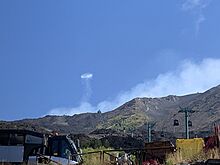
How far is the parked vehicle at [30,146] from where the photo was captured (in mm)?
30391

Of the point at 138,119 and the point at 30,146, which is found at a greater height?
the point at 138,119

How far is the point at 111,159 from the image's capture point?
24688 mm

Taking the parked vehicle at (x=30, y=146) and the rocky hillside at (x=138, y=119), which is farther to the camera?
the rocky hillside at (x=138, y=119)

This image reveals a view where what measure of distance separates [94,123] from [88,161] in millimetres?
160775

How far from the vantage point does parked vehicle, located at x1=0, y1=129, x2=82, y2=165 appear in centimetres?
3039

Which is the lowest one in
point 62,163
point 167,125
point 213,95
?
point 62,163

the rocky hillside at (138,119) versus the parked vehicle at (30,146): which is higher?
the rocky hillside at (138,119)

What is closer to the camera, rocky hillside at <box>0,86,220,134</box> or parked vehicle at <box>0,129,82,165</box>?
parked vehicle at <box>0,129,82,165</box>

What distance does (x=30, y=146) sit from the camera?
31016 millimetres

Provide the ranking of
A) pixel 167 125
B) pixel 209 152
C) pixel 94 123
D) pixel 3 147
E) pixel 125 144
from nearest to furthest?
pixel 209 152 < pixel 3 147 < pixel 125 144 < pixel 167 125 < pixel 94 123

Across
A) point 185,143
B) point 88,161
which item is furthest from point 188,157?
point 185,143

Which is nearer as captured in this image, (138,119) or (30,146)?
(30,146)

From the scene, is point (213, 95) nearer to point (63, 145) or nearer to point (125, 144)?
point (125, 144)

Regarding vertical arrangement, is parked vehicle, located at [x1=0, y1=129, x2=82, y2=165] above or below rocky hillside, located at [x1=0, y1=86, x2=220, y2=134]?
below
